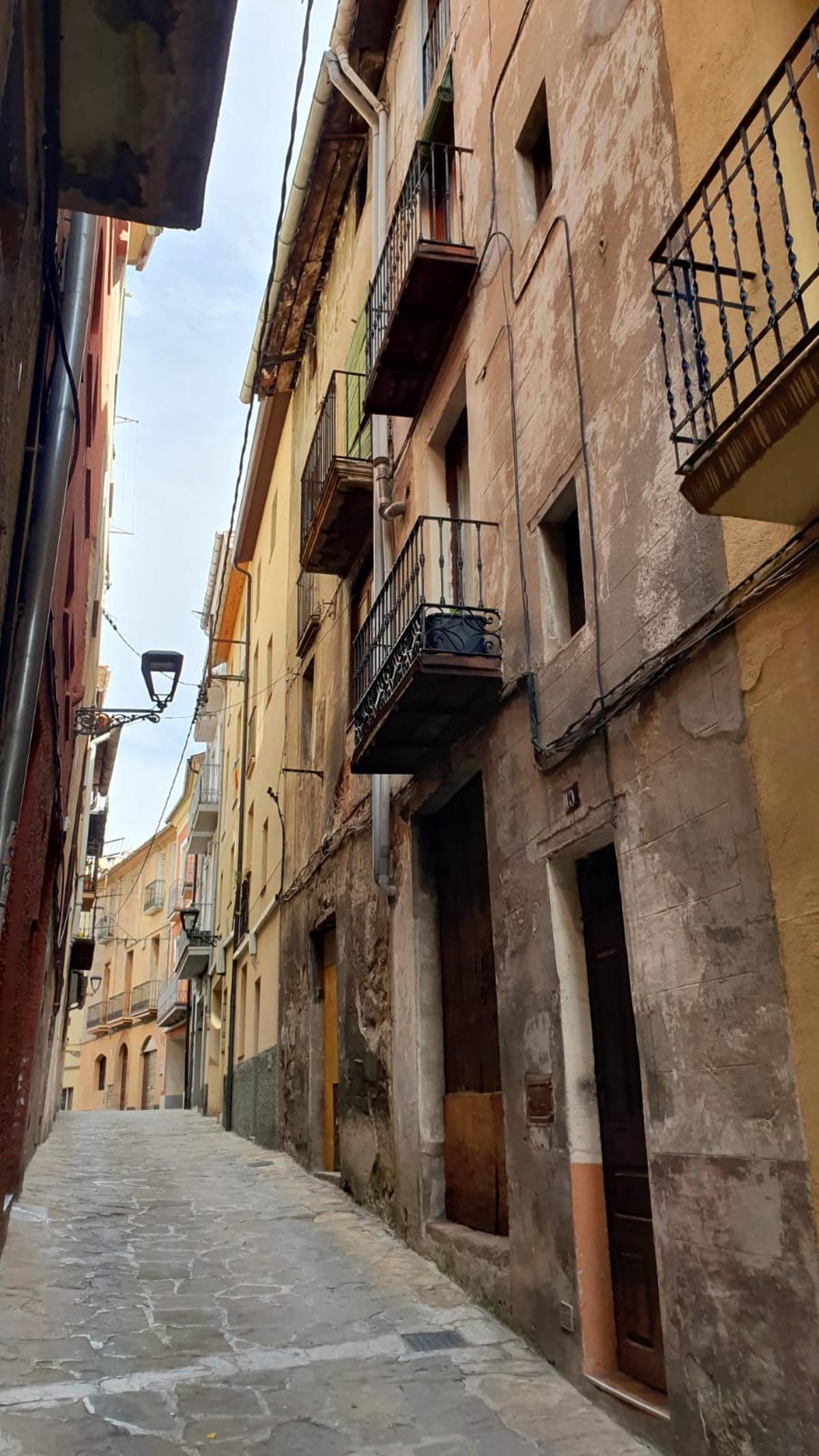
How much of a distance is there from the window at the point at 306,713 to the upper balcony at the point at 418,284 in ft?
17.1

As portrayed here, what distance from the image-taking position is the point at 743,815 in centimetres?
396

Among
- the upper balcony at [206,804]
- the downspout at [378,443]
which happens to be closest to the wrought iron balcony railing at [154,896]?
the upper balcony at [206,804]

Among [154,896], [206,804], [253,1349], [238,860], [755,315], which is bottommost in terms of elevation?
[253,1349]

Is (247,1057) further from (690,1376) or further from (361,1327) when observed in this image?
(690,1376)

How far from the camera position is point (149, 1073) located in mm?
37062

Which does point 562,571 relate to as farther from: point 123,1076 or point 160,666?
point 123,1076

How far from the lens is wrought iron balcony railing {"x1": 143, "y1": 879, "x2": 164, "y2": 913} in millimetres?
39031

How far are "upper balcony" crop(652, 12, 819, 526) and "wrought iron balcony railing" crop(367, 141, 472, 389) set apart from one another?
378 centimetres

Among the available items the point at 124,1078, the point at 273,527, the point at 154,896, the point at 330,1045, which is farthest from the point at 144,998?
the point at 330,1045

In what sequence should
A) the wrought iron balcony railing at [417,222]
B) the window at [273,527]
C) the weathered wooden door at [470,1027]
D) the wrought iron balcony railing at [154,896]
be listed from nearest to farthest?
the weathered wooden door at [470,1027]
the wrought iron balcony railing at [417,222]
the window at [273,527]
the wrought iron balcony railing at [154,896]

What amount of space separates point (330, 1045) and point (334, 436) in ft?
22.3

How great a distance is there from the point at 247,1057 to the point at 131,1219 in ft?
25.9

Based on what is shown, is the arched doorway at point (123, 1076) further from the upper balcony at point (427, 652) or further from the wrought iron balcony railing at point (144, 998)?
the upper balcony at point (427, 652)

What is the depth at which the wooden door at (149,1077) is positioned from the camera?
119 feet
